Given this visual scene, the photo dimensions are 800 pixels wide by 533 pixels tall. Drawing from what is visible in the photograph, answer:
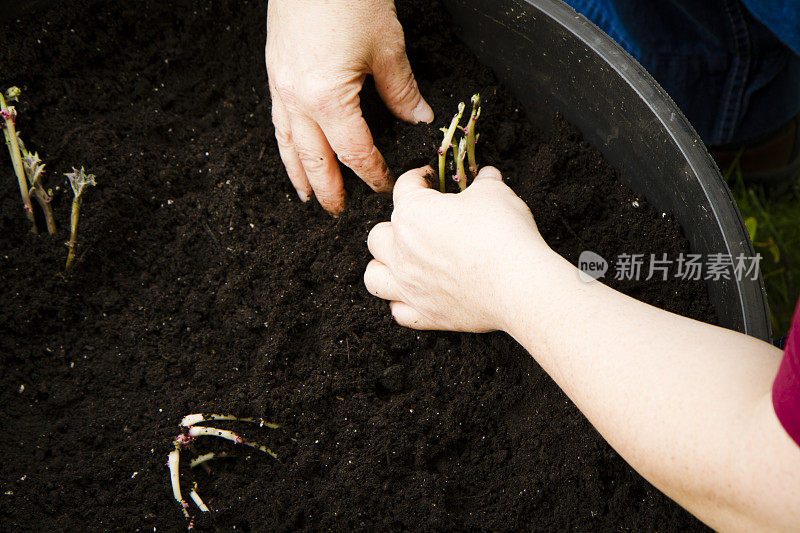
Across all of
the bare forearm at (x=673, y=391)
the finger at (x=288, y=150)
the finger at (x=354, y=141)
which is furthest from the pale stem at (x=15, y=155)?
the bare forearm at (x=673, y=391)

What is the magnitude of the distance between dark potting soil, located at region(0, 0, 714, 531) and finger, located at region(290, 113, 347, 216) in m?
0.05

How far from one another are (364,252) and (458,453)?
0.39 meters

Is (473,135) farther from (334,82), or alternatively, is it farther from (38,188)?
(38,188)

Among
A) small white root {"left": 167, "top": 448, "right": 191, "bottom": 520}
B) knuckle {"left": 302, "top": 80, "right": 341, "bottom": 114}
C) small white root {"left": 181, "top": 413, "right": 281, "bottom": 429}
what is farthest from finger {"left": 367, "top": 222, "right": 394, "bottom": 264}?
small white root {"left": 167, "top": 448, "right": 191, "bottom": 520}

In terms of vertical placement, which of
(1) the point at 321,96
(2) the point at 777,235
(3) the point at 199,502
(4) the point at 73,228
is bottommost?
(2) the point at 777,235

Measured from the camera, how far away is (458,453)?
0.98 meters

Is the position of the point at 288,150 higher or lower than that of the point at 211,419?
higher

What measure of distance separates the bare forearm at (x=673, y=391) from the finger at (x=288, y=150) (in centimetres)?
56

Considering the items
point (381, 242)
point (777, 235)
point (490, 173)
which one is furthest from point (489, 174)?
point (777, 235)

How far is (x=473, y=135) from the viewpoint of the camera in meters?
1.03

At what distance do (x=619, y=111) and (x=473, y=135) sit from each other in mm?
251

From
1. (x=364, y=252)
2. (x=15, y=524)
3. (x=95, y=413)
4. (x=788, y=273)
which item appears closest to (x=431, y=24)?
(x=364, y=252)

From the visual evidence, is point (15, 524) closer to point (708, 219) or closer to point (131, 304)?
point (131, 304)

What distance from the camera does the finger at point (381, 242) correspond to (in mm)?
1011
